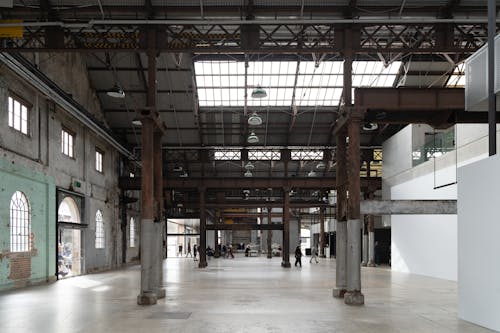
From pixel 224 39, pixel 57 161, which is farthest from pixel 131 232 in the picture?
pixel 224 39

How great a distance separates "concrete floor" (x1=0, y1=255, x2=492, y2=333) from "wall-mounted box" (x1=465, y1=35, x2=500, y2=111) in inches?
240

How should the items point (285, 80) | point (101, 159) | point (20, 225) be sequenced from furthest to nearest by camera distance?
1. point (101, 159)
2. point (285, 80)
3. point (20, 225)

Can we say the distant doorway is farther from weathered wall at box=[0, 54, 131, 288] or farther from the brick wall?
the brick wall

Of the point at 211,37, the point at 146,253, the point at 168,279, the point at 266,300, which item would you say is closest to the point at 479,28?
the point at 211,37

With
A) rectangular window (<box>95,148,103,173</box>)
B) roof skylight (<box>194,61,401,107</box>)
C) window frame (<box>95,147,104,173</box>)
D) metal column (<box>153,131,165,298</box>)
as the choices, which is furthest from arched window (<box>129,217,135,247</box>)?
metal column (<box>153,131,165,298</box>)

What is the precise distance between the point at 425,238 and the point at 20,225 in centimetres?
2361

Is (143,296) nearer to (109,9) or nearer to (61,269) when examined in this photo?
(109,9)

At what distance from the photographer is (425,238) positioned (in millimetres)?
34375

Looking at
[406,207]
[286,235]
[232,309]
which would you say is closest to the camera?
[232,309]

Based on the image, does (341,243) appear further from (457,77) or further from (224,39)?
(457,77)

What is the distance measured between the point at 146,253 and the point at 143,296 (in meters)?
1.51

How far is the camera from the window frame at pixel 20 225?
77.3 ft

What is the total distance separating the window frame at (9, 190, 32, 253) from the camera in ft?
77.3

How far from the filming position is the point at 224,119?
42.5 meters
